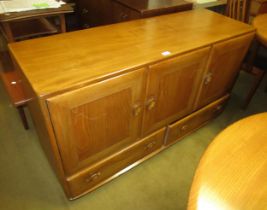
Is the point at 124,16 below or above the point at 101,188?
above

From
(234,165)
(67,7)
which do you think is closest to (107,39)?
(67,7)

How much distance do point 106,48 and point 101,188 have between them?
2.69 ft

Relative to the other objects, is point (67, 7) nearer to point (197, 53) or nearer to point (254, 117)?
point (197, 53)

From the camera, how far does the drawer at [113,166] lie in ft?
3.57

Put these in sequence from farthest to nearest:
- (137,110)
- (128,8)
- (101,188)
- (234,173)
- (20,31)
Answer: (20,31) → (128,8) → (101,188) → (137,110) → (234,173)

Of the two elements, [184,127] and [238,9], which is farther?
[238,9]

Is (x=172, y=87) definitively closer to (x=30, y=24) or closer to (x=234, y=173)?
(x=234, y=173)

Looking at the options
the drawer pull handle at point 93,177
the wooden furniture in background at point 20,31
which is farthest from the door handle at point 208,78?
the wooden furniture in background at point 20,31

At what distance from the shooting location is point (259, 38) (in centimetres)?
137

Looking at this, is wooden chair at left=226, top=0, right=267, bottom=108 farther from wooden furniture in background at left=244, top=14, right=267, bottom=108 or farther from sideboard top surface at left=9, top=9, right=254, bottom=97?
sideboard top surface at left=9, top=9, right=254, bottom=97

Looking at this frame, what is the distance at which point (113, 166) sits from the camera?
121cm

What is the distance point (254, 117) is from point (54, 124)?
2.35 feet

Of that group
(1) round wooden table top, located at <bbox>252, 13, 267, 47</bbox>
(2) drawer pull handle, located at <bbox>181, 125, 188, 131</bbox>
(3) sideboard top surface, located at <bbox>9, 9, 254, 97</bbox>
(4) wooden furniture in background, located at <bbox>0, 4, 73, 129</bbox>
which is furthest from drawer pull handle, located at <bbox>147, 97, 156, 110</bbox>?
(1) round wooden table top, located at <bbox>252, 13, 267, 47</bbox>

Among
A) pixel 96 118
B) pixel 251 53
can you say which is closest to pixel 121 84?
pixel 96 118
